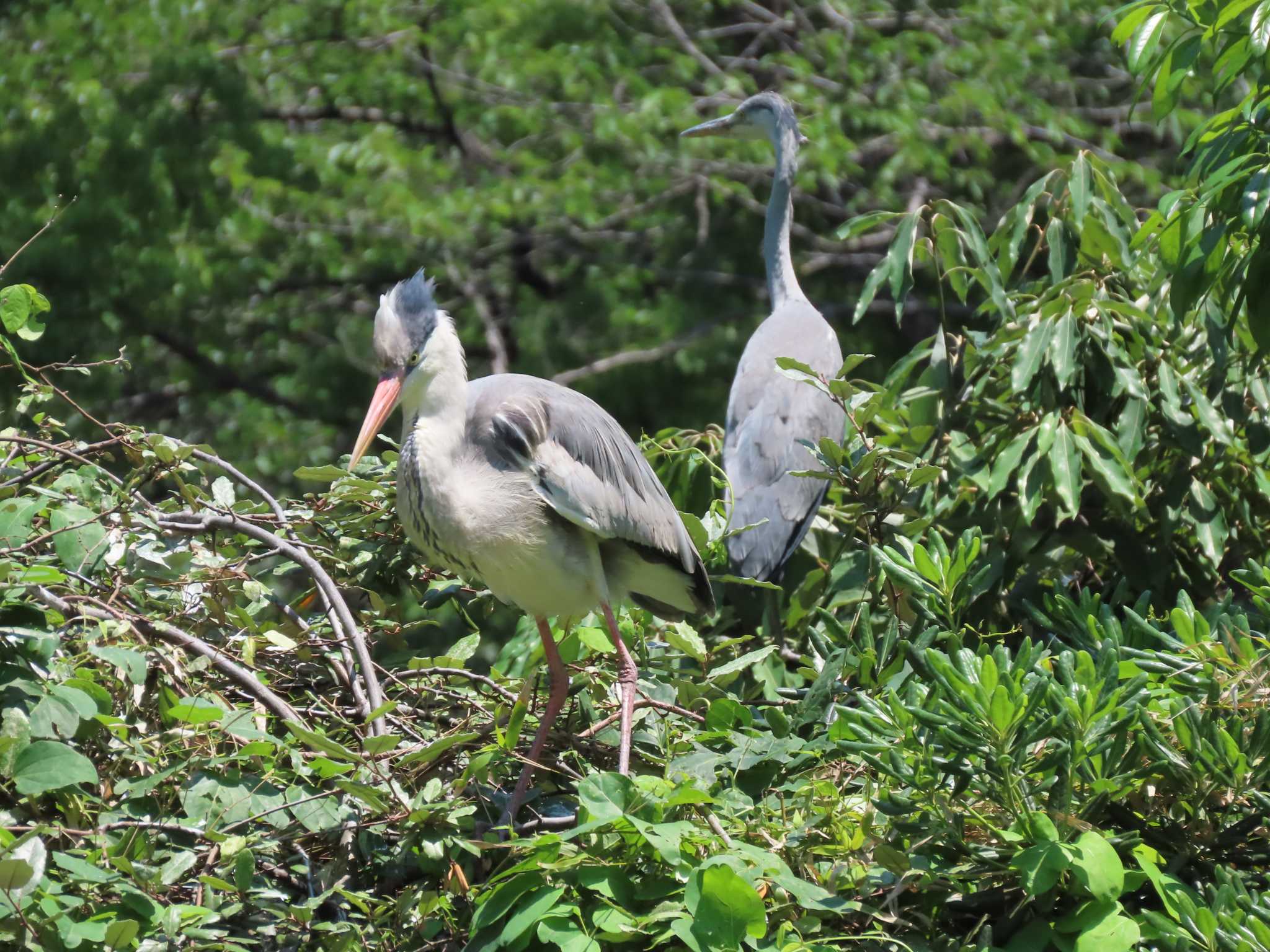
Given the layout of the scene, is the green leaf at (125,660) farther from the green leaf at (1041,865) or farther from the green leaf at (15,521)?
the green leaf at (1041,865)

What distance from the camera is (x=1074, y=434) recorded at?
2.95 meters

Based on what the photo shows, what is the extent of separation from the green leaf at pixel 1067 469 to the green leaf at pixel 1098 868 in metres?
1.14

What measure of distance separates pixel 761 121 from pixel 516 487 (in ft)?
12.4

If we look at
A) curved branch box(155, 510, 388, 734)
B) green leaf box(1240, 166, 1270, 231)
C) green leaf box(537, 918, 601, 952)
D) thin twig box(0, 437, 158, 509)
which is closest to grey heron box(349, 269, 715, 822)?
curved branch box(155, 510, 388, 734)

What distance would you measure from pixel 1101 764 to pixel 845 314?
591cm

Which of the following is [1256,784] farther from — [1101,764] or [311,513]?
[311,513]

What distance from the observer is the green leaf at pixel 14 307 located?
2436mm

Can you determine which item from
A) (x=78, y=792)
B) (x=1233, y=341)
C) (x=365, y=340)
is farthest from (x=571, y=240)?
(x=78, y=792)

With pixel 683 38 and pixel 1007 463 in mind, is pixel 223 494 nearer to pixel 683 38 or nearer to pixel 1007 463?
pixel 1007 463

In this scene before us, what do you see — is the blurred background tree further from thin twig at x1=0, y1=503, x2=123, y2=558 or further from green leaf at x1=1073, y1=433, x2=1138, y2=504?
thin twig at x1=0, y1=503, x2=123, y2=558

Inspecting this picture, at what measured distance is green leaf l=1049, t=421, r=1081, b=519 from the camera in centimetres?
281

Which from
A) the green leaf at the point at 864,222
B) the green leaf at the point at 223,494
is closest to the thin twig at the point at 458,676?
the green leaf at the point at 223,494

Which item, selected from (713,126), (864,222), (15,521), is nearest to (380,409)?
(15,521)

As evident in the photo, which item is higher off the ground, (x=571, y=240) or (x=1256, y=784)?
(x=1256, y=784)
